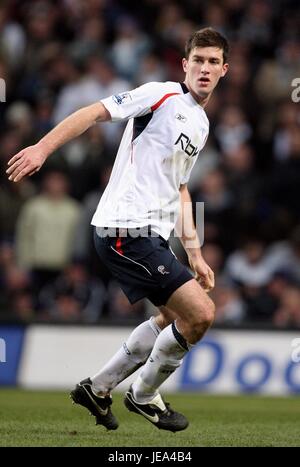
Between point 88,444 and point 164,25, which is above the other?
point 164,25

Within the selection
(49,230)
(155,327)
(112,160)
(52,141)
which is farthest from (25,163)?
(112,160)

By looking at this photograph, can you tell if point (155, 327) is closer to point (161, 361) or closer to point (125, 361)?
point (125, 361)

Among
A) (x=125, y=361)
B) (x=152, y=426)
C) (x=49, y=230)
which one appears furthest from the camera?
(x=49, y=230)

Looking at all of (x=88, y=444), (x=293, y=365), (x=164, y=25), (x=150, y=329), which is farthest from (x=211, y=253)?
(x=88, y=444)

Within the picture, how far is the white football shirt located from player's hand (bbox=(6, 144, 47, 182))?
0.86 metres

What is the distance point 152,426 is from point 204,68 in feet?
8.08

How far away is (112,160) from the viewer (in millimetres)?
13297

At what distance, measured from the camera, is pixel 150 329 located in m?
7.39

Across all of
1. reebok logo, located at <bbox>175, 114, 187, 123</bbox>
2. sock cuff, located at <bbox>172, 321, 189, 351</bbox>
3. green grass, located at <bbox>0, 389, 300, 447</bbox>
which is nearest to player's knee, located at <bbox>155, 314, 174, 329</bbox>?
sock cuff, located at <bbox>172, 321, 189, 351</bbox>

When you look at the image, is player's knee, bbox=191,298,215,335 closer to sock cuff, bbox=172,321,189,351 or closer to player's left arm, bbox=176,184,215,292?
sock cuff, bbox=172,321,189,351

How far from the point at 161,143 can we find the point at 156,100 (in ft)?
0.87

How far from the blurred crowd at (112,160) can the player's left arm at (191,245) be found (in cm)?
455

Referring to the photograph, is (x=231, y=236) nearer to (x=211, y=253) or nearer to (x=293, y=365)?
(x=211, y=253)

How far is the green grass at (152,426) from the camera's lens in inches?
265
